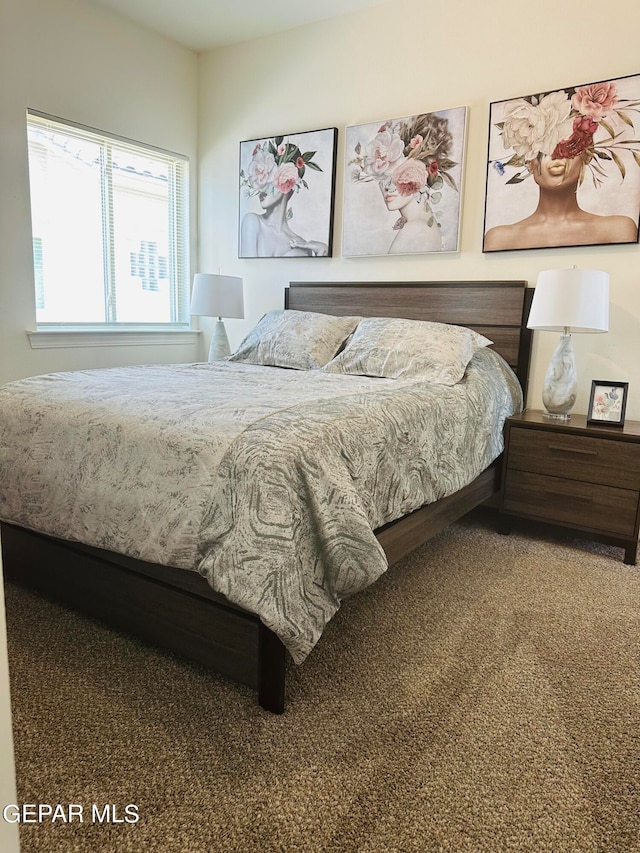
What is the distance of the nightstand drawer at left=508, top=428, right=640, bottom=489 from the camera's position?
2.50m

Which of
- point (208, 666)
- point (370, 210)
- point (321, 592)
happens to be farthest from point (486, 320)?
point (208, 666)

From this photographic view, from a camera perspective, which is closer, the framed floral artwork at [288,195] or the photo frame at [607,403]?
the photo frame at [607,403]

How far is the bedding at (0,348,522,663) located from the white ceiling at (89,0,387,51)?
2.48m

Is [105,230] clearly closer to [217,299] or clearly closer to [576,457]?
[217,299]

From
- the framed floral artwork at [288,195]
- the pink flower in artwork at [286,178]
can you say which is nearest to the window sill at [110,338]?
the framed floral artwork at [288,195]

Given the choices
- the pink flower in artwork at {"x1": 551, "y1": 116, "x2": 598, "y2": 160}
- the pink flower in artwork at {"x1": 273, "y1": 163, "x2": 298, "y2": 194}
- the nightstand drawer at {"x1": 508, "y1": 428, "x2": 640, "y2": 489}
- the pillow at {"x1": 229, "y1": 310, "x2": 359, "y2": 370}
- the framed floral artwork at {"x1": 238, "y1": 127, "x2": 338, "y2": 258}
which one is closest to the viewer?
the nightstand drawer at {"x1": 508, "y1": 428, "x2": 640, "y2": 489}

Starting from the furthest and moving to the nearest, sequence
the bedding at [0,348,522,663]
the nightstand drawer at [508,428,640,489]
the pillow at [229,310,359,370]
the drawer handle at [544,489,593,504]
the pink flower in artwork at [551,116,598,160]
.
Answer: the pillow at [229,310,359,370], the pink flower in artwork at [551,116,598,160], the drawer handle at [544,489,593,504], the nightstand drawer at [508,428,640,489], the bedding at [0,348,522,663]

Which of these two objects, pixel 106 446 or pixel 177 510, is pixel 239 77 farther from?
pixel 177 510

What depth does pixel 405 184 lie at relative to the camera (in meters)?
3.36

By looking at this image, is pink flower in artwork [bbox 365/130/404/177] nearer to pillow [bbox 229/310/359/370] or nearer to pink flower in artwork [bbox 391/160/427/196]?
pink flower in artwork [bbox 391/160/427/196]

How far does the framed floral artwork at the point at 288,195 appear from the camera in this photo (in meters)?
3.66

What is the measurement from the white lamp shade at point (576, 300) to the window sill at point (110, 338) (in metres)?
2.54

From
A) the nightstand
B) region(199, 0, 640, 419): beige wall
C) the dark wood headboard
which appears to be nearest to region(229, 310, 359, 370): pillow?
the dark wood headboard

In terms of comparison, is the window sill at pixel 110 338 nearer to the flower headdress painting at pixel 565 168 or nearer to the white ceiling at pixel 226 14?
the white ceiling at pixel 226 14
